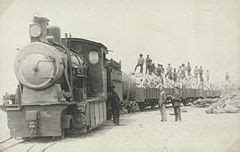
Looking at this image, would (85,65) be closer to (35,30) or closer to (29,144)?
(35,30)

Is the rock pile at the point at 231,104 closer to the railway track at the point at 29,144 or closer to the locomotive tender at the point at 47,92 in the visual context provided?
the locomotive tender at the point at 47,92

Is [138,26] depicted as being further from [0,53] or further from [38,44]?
[0,53]

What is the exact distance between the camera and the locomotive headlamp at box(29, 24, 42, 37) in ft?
17.6

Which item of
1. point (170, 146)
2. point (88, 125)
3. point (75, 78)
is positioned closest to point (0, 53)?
point (75, 78)

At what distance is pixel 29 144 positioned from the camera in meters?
5.09

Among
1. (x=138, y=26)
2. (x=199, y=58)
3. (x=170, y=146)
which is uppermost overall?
(x=138, y=26)

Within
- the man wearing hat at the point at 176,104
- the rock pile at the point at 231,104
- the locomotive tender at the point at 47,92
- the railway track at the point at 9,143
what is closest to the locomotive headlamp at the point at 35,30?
the locomotive tender at the point at 47,92

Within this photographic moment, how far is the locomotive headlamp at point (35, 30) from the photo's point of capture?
535 centimetres

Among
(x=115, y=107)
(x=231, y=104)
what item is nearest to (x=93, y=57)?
(x=115, y=107)

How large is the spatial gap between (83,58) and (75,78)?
0.68 m

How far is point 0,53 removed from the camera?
5410mm

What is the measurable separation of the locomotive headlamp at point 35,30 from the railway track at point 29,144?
139cm

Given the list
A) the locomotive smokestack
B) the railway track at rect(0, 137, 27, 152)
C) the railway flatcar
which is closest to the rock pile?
the railway flatcar

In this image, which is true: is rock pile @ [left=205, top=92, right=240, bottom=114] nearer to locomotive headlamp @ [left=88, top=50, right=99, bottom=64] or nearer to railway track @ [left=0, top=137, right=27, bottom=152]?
locomotive headlamp @ [left=88, top=50, right=99, bottom=64]
